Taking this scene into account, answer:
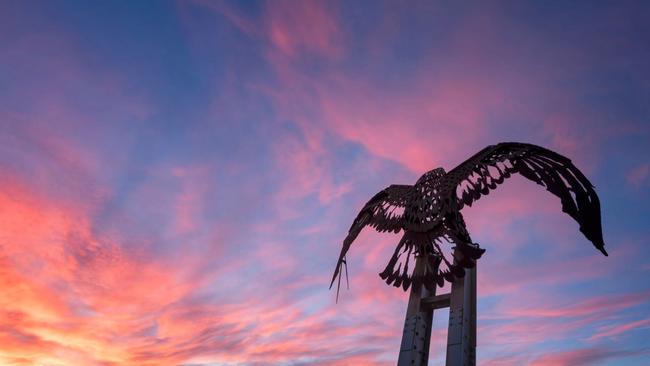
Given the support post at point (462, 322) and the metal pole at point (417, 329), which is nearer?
the support post at point (462, 322)

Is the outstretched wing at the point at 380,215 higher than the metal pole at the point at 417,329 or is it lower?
higher

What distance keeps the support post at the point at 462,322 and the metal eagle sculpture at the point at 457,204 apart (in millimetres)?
269

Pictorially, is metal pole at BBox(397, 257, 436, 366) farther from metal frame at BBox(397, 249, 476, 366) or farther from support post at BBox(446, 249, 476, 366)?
support post at BBox(446, 249, 476, 366)

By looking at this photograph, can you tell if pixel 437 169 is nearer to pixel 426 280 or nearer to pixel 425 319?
pixel 426 280

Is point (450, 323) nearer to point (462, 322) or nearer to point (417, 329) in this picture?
point (462, 322)

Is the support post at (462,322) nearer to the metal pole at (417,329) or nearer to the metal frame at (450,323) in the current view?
the metal frame at (450,323)

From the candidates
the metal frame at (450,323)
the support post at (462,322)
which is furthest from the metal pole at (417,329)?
the support post at (462,322)

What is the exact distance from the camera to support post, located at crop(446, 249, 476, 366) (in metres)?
7.75

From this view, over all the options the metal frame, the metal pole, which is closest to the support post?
the metal frame

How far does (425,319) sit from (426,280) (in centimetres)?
83

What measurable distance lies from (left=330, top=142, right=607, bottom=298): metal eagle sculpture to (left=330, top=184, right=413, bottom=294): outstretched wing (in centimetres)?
2

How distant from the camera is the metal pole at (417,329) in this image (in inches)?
338

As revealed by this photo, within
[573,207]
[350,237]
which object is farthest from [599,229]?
[350,237]

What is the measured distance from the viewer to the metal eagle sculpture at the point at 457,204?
7.68 metres
